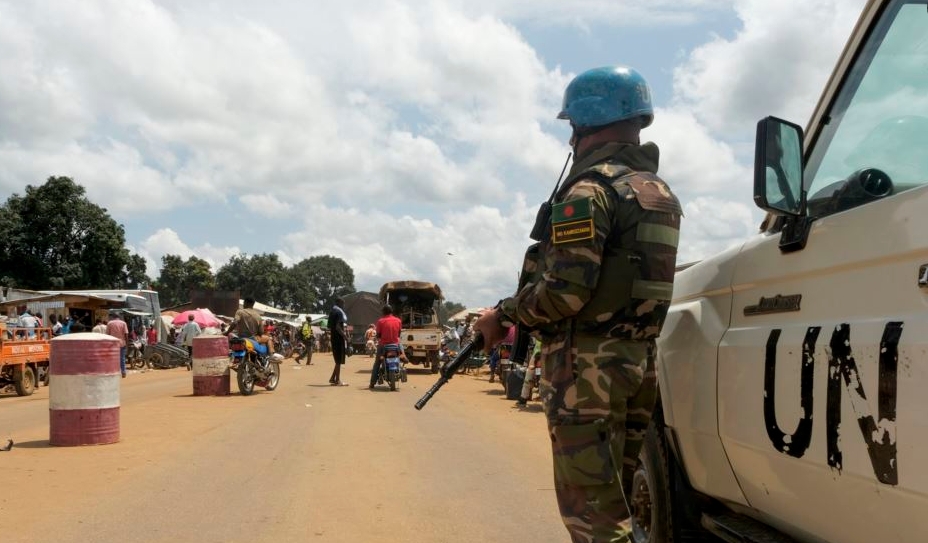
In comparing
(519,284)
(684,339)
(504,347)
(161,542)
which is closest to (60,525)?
(161,542)

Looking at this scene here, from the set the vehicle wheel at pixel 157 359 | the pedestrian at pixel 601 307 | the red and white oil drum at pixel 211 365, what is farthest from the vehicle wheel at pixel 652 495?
the vehicle wheel at pixel 157 359

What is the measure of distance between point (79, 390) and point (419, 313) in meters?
21.8

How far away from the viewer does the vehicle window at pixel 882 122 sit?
239 cm

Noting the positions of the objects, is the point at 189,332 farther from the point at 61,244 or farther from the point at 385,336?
the point at 61,244

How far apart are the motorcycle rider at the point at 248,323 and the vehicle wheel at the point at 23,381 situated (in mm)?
4519

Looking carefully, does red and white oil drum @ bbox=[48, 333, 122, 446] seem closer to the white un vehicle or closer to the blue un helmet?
the white un vehicle

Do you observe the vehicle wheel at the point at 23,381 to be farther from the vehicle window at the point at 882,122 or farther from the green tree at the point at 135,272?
the green tree at the point at 135,272

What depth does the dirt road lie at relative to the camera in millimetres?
4922

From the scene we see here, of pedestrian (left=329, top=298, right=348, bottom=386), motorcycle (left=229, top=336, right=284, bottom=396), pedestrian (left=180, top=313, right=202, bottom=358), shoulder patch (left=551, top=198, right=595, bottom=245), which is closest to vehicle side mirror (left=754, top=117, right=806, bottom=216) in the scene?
shoulder patch (left=551, top=198, right=595, bottom=245)

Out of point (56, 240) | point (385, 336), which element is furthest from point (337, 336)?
point (56, 240)

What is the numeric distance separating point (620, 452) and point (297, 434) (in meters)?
6.97

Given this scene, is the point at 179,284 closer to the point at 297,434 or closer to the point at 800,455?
the point at 297,434

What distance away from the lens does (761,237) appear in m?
2.99

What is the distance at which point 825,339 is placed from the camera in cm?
226
